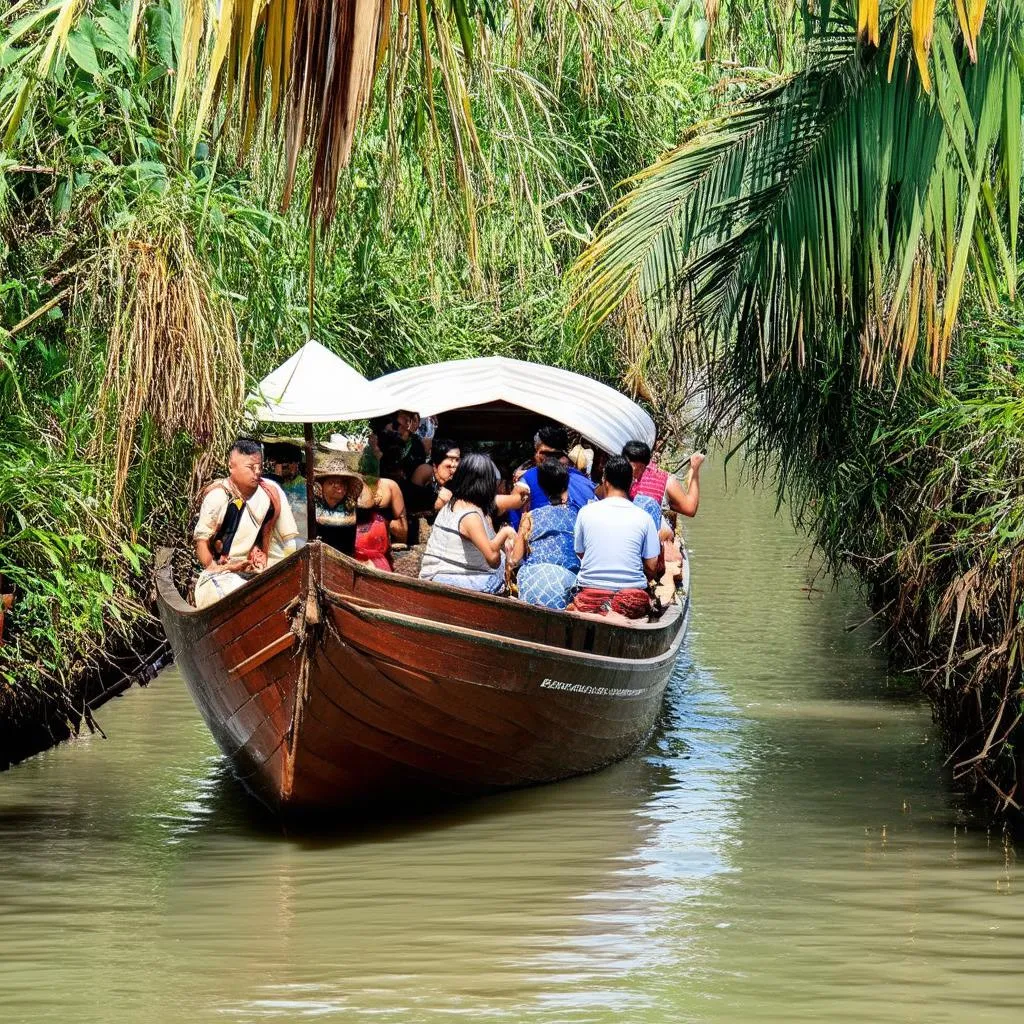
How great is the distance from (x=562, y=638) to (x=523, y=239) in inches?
236

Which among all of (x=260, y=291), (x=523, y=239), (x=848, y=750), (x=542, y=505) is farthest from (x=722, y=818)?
(x=523, y=239)

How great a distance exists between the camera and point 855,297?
9336 mm

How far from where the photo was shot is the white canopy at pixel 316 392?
11.5 meters

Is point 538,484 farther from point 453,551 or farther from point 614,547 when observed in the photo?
point 453,551

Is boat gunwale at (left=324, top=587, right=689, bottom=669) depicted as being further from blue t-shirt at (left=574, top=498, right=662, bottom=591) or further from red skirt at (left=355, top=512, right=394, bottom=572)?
red skirt at (left=355, top=512, right=394, bottom=572)

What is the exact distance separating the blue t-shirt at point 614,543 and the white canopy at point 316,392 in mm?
2235

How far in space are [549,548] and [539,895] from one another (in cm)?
324

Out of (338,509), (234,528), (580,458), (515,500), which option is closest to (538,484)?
(515,500)

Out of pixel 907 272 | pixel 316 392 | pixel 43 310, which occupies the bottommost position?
pixel 316 392

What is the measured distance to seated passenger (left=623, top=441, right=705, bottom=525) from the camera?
11398 mm

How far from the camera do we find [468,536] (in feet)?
30.7

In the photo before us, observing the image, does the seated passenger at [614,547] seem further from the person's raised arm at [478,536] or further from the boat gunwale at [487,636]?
the person's raised arm at [478,536]

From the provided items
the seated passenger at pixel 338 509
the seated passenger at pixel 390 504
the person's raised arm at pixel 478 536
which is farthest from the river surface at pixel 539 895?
the seated passenger at pixel 390 504

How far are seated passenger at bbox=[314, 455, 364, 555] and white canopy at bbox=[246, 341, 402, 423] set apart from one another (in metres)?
1.07
